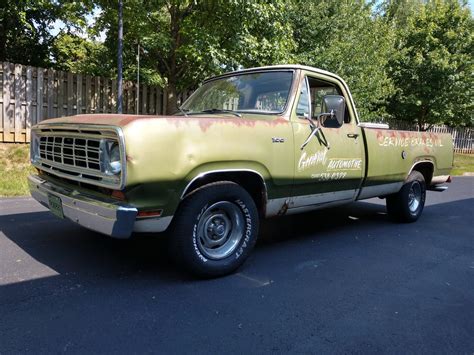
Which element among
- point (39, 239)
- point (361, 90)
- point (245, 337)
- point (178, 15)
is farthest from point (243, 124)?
point (361, 90)

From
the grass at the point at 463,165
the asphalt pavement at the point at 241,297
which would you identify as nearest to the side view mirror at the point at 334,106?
the asphalt pavement at the point at 241,297

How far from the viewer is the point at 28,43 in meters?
14.6

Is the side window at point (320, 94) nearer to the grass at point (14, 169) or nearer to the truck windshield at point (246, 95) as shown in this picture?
the truck windshield at point (246, 95)

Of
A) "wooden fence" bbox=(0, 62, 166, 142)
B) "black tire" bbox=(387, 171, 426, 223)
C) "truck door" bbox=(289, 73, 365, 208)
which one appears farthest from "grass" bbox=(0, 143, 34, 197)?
"black tire" bbox=(387, 171, 426, 223)

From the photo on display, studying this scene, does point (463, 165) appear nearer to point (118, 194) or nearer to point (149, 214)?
point (149, 214)

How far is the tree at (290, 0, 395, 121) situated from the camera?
14.3 m

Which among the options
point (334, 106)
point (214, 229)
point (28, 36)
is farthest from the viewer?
point (28, 36)

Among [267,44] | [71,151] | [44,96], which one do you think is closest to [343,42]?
[267,44]

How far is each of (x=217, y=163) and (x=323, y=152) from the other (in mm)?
1588

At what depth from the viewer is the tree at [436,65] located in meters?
19.8

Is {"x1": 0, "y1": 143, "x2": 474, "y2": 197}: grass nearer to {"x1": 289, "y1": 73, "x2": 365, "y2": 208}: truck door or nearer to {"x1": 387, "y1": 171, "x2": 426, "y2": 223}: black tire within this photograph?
{"x1": 289, "y1": 73, "x2": 365, "y2": 208}: truck door

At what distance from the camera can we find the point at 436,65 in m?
19.5

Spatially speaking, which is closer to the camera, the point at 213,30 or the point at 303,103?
the point at 303,103

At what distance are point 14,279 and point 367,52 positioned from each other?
47.7 feet
